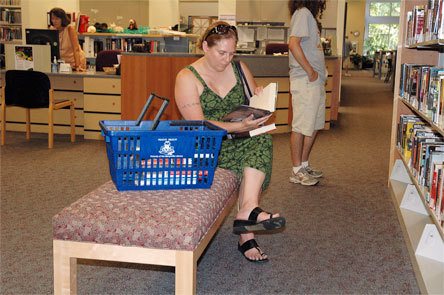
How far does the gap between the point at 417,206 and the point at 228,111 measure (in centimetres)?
141

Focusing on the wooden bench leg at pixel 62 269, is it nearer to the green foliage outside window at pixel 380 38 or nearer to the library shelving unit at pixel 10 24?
the library shelving unit at pixel 10 24

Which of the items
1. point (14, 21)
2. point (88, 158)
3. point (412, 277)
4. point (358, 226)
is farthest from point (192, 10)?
point (412, 277)

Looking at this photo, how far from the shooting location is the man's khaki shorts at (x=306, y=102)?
4324 mm

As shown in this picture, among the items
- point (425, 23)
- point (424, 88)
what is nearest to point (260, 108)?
point (424, 88)

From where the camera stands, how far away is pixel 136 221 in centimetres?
205

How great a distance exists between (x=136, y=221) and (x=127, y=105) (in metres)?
4.31

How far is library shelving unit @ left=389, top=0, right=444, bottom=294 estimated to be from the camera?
2580 mm

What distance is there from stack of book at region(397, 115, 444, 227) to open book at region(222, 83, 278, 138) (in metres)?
0.81

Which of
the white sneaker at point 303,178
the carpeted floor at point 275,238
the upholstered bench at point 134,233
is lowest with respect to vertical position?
the carpeted floor at point 275,238

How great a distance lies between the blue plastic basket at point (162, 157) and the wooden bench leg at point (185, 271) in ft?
1.25

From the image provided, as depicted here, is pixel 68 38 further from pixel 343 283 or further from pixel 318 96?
pixel 343 283

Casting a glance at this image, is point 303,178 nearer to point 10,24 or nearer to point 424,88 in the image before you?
point 424,88

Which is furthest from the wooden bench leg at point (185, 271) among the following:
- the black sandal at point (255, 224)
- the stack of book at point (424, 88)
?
the stack of book at point (424, 88)

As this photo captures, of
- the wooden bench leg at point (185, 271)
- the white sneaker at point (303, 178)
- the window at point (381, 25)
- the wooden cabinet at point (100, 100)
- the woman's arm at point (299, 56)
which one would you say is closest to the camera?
the wooden bench leg at point (185, 271)
